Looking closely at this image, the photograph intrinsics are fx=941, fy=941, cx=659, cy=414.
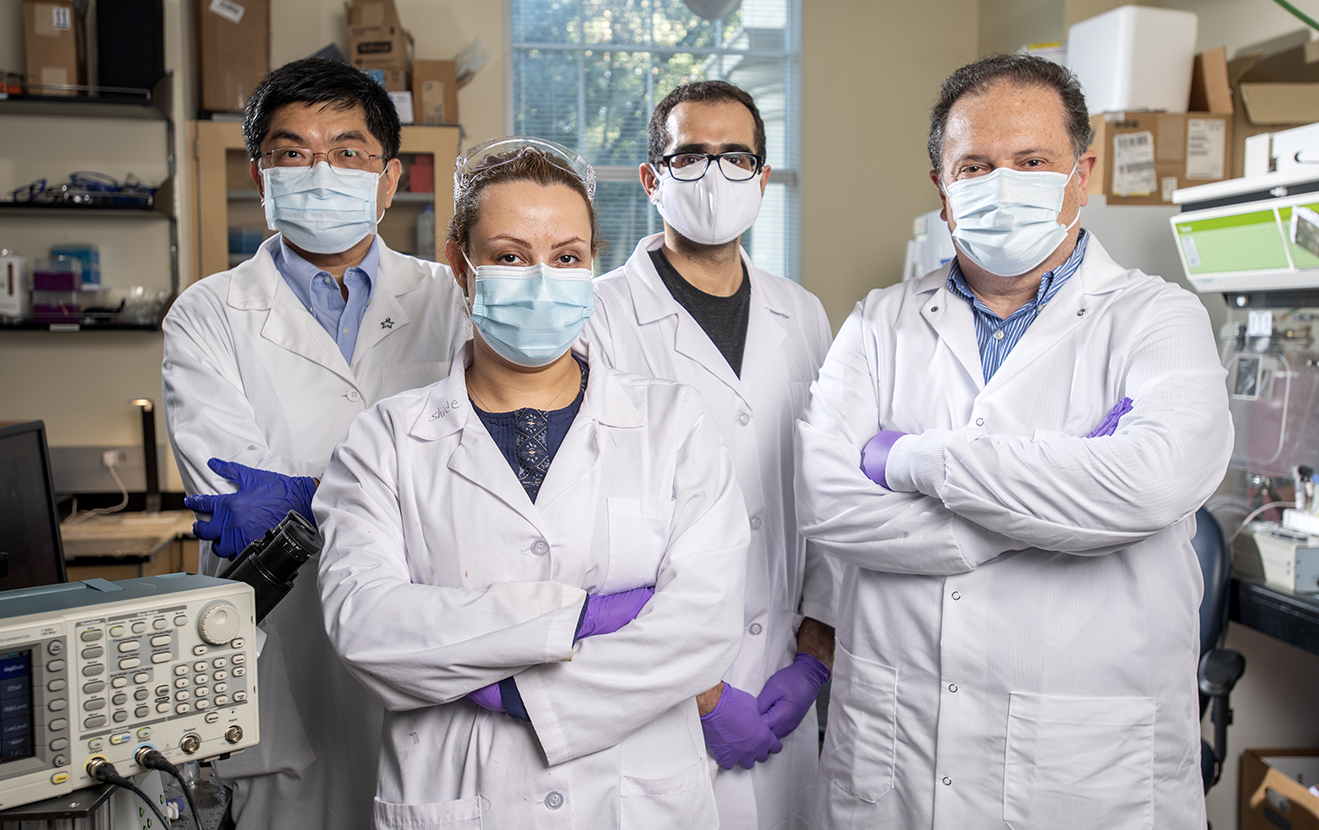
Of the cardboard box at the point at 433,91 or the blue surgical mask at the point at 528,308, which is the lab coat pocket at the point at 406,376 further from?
the cardboard box at the point at 433,91

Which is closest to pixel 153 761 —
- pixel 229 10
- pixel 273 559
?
pixel 273 559

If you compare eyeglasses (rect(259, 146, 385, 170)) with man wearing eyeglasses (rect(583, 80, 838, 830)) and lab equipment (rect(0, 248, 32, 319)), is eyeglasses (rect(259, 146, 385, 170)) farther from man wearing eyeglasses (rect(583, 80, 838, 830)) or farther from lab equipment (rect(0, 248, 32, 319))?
lab equipment (rect(0, 248, 32, 319))

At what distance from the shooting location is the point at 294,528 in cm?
108

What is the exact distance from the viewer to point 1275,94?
282 centimetres

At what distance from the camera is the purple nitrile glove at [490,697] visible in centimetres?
103

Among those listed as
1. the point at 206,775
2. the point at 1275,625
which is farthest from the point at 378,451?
the point at 1275,625

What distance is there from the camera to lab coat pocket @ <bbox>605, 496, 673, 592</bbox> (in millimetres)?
1135

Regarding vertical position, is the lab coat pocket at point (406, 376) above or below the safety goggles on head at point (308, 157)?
below

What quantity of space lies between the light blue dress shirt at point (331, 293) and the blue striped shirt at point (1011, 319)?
3.34ft

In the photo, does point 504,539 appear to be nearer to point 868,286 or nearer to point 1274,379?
point 1274,379

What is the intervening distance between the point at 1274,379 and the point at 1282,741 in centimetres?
101

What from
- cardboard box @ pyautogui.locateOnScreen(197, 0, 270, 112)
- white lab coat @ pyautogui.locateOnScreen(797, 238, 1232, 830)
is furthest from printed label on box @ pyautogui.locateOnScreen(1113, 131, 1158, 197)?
cardboard box @ pyautogui.locateOnScreen(197, 0, 270, 112)

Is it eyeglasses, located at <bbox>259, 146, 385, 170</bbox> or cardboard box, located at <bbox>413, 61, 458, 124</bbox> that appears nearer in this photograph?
eyeglasses, located at <bbox>259, 146, 385, 170</bbox>

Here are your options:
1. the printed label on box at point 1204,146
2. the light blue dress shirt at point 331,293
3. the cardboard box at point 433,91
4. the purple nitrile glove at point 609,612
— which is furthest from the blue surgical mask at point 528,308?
the cardboard box at point 433,91
